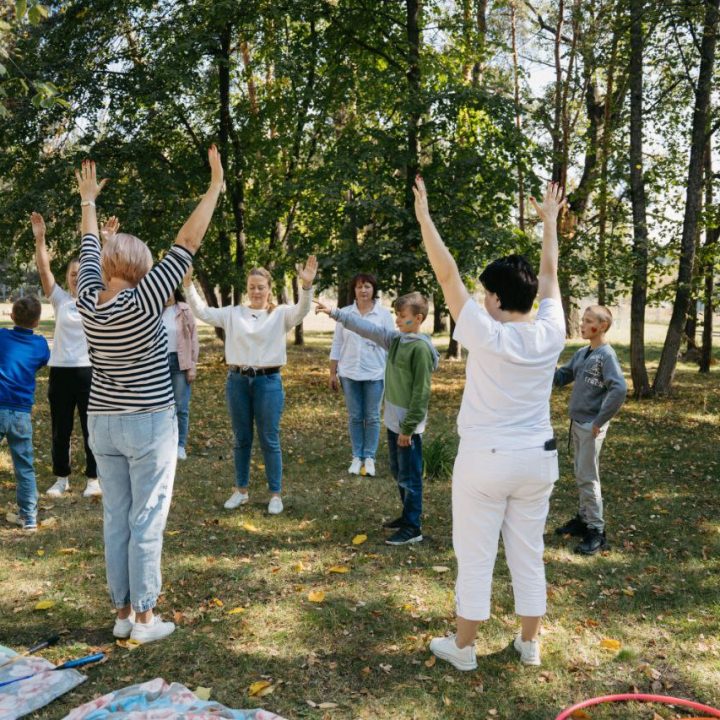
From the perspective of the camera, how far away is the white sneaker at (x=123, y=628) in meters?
4.07

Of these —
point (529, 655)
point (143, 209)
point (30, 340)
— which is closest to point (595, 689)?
point (529, 655)

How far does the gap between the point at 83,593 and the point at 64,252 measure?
1260 cm

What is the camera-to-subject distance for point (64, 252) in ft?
51.5

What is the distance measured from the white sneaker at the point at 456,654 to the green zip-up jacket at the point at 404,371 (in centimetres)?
Answer: 175

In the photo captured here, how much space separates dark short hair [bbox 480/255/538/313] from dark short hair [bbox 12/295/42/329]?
4.07m

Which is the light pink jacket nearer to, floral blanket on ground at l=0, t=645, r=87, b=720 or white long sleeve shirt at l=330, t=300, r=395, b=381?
white long sleeve shirt at l=330, t=300, r=395, b=381

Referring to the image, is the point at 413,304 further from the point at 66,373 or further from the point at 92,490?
the point at 92,490

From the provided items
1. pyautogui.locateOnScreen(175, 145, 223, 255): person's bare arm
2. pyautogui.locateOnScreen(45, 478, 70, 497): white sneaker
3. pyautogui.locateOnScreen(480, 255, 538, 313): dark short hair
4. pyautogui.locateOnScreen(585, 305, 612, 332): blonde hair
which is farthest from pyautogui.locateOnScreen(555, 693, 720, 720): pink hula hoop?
pyautogui.locateOnScreen(45, 478, 70, 497): white sneaker

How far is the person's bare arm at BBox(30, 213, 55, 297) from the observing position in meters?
4.90

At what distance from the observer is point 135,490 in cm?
382

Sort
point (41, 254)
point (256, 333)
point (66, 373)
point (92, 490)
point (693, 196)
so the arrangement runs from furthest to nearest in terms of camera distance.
Answer: 1. point (693, 196)
2. point (92, 490)
3. point (66, 373)
4. point (256, 333)
5. point (41, 254)

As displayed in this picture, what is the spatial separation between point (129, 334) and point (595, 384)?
11.6 feet

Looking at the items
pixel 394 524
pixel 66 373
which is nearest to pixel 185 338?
pixel 66 373

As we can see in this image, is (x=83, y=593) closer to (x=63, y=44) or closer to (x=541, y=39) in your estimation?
(x=63, y=44)
